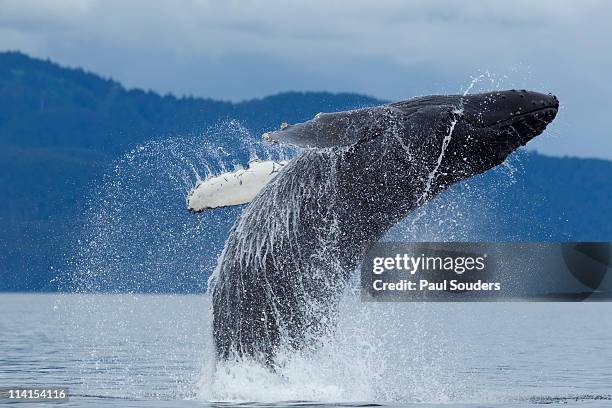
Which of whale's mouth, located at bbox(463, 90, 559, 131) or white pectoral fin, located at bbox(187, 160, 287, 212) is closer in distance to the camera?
whale's mouth, located at bbox(463, 90, 559, 131)

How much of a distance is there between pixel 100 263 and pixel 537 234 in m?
59.3

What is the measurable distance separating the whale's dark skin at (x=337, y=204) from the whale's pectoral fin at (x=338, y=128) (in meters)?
0.03

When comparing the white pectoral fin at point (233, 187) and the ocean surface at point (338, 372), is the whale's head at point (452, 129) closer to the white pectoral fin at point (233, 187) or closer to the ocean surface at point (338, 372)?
the white pectoral fin at point (233, 187)

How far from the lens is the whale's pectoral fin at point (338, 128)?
14570 mm

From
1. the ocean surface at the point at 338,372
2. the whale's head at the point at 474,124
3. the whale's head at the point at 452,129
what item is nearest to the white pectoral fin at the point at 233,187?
the whale's head at the point at 452,129

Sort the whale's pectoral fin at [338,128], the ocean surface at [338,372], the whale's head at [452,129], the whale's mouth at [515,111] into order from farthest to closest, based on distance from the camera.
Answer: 1. the ocean surface at [338,372]
2. the whale's mouth at [515,111]
3. the whale's head at [452,129]
4. the whale's pectoral fin at [338,128]

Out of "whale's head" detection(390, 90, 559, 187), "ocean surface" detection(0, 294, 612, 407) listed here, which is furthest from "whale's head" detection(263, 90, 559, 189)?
"ocean surface" detection(0, 294, 612, 407)

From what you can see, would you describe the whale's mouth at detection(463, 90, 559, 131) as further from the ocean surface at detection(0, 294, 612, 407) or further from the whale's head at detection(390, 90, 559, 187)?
the ocean surface at detection(0, 294, 612, 407)

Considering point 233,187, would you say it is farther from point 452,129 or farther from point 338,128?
point 452,129

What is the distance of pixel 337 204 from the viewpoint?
52.8 feet

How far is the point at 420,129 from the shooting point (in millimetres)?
15875

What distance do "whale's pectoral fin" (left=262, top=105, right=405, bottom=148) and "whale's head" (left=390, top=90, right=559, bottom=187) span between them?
30 cm

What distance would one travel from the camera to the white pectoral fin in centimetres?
1722

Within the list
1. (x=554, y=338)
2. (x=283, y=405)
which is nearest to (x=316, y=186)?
(x=283, y=405)
